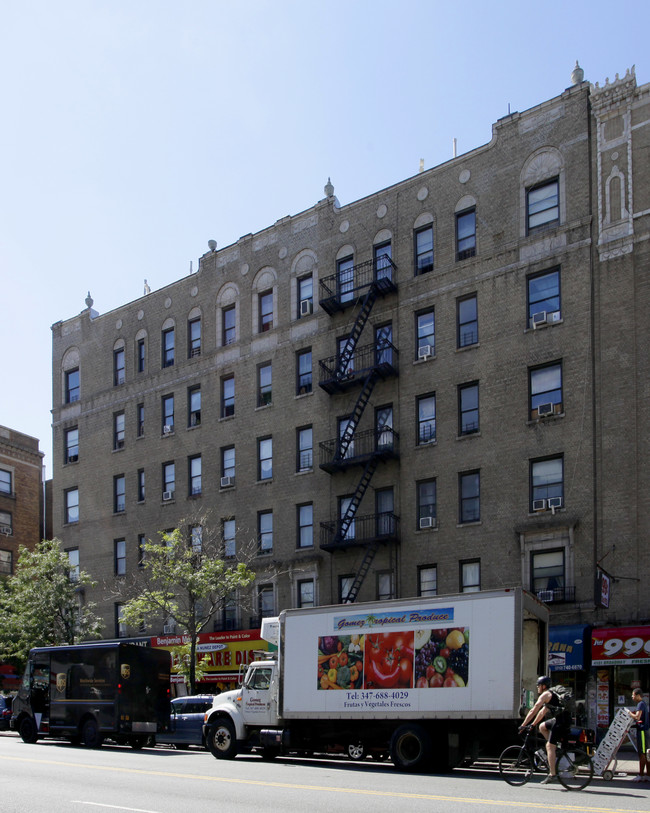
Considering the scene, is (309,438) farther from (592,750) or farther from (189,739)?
(592,750)

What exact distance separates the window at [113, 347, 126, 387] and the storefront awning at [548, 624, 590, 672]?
25136 millimetres

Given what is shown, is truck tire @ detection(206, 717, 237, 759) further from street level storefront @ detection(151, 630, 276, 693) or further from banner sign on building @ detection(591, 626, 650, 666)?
street level storefront @ detection(151, 630, 276, 693)

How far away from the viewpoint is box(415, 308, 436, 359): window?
112 ft

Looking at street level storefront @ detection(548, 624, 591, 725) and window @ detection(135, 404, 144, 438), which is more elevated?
window @ detection(135, 404, 144, 438)

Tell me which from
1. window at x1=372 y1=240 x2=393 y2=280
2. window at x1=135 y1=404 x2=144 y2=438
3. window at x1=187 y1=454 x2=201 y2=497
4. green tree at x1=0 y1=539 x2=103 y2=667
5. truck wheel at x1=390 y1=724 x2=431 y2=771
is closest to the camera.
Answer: truck wheel at x1=390 y1=724 x2=431 y2=771

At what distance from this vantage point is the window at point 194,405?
42.0 metres

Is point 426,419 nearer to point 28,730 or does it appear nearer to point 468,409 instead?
point 468,409

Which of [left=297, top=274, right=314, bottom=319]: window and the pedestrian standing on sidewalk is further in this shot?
[left=297, top=274, right=314, bottom=319]: window

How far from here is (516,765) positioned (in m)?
17.1

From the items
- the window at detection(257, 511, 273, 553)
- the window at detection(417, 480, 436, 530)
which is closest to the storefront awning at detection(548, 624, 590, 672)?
the window at detection(417, 480, 436, 530)

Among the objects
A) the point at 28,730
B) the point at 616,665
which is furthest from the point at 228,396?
the point at 616,665

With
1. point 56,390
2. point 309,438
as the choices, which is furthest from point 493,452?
point 56,390

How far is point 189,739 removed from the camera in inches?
1090

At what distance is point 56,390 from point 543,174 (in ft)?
91.5
